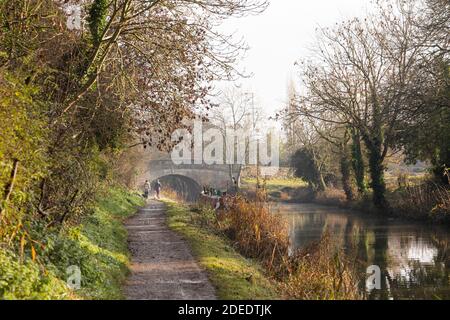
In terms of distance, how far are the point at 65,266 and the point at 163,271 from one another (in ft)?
7.75

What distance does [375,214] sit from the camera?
32812 millimetres

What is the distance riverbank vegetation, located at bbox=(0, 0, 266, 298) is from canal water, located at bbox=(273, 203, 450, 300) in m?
5.74

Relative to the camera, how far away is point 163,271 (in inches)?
467

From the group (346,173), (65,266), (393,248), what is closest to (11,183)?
(65,266)

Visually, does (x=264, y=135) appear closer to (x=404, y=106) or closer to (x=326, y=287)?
(x=404, y=106)

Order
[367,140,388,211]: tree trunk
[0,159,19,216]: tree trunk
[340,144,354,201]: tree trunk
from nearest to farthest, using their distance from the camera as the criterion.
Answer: [0,159,19,216]: tree trunk < [367,140,388,211]: tree trunk < [340,144,354,201]: tree trunk

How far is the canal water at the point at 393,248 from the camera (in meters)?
13.2

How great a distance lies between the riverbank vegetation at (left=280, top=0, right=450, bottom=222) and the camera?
24609mm

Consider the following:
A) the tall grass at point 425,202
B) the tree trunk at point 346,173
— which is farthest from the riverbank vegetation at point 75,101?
the tree trunk at point 346,173
